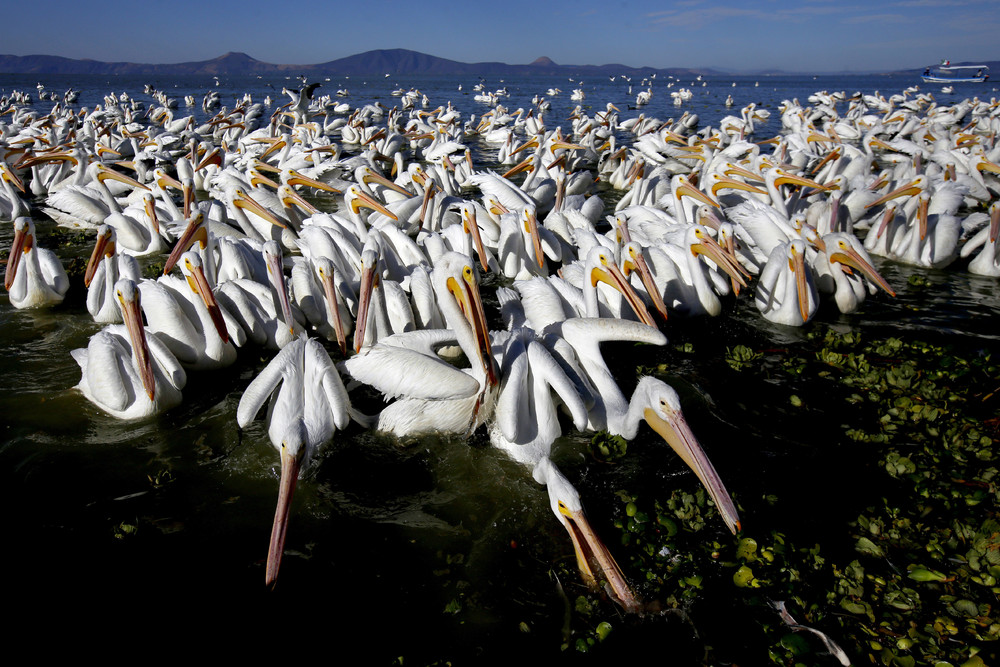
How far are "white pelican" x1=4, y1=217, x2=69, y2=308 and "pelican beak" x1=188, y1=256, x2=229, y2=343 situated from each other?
2.12 metres

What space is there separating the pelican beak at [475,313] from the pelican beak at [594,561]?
0.95 m

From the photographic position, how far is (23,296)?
5.23 metres

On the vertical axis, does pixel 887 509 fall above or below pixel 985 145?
below

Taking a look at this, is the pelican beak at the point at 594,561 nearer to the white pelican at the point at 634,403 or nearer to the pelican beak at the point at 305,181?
the white pelican at the point at 634,403

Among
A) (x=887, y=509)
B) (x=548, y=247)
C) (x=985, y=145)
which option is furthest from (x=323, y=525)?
(x=985, y=145)

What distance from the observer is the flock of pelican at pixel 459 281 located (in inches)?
127

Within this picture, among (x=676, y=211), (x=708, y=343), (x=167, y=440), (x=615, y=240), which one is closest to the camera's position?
(x=167, y=440)

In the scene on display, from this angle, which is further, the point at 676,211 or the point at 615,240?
the point at 676,211

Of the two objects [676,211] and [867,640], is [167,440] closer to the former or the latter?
[867,640]

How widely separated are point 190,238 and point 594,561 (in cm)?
413

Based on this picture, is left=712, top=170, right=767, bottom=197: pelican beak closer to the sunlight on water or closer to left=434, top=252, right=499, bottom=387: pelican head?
the sunlight on water

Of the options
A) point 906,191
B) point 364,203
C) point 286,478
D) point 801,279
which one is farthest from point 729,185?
point 286,478

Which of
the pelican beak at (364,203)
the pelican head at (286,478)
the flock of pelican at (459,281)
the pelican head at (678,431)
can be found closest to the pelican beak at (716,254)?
the flock of pelican at (459,281)

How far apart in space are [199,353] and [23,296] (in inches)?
92.2
